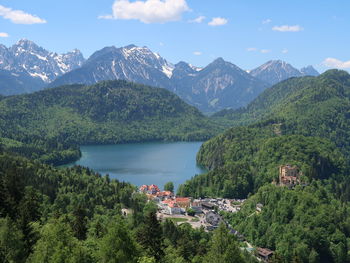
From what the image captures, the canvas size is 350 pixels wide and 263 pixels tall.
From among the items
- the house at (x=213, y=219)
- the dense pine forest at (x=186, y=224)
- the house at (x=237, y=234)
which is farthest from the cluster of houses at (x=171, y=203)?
the house at (x=237, y=234)

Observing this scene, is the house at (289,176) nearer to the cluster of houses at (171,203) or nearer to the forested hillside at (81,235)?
the cluster of houses at (171,203)

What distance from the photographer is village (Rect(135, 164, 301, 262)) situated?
92.4 metres

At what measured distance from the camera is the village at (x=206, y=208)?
92363 mm

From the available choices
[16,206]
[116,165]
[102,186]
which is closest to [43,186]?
[102,186]

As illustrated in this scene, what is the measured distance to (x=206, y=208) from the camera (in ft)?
363

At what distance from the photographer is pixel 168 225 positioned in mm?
73750

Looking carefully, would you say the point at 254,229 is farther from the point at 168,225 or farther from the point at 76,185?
the point at 76,185

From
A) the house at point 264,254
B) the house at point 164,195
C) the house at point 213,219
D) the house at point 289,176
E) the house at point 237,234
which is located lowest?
the house at point 264,254

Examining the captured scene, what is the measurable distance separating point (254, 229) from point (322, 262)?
14504 mm

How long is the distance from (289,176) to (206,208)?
27076mm

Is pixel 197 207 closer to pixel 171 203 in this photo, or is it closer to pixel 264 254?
pixel 171 203

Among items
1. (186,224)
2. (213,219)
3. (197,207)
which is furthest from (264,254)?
(197,207)

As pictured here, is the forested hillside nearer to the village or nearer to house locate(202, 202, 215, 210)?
the village

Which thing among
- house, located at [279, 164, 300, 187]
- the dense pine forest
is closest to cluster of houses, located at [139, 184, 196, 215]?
the dense pine forest
